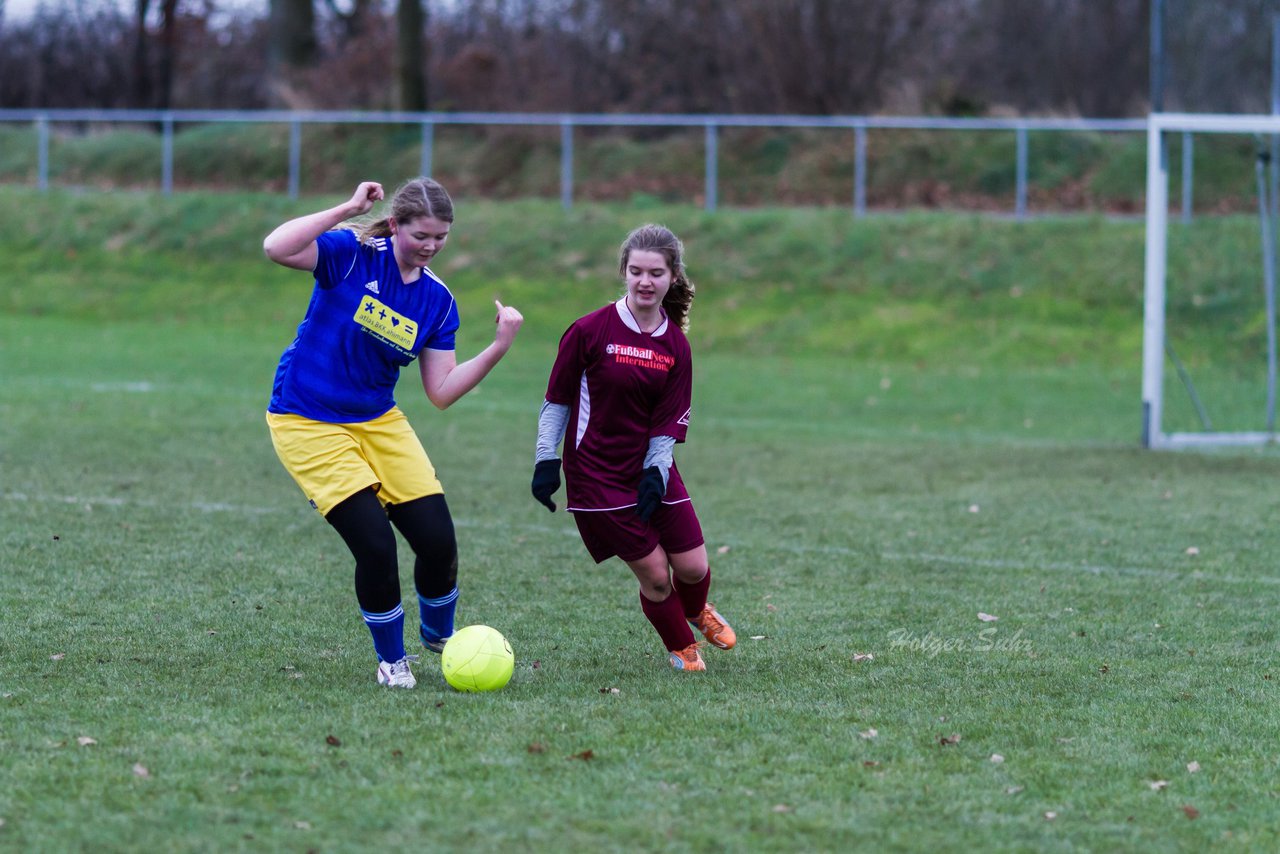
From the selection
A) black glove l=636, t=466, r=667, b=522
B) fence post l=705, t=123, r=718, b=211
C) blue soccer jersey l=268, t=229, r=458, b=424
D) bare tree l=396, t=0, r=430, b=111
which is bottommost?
black glove l=636, t=466, r=667, b=522

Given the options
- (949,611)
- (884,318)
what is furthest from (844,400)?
(949,611)

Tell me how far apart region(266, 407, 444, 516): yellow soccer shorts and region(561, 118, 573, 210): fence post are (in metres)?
20.0

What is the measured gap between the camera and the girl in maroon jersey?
5.91 meters

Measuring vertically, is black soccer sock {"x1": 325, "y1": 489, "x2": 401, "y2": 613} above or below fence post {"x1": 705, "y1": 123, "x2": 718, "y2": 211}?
below

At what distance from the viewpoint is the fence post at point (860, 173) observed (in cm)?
2431

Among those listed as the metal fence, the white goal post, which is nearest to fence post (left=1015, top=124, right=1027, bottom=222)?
the metal fence

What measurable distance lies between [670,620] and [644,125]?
21.2 meters

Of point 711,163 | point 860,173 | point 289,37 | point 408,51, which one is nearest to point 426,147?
point 408,51

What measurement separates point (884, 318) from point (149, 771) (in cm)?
1762

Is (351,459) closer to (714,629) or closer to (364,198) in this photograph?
(364,198)

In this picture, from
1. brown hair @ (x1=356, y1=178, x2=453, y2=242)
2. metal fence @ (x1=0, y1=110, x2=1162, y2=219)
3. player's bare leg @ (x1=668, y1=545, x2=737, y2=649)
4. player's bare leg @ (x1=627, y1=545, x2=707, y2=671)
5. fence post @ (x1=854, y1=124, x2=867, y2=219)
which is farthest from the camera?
fence post @ (x1=854, y1=124, x2=867, y2=219)

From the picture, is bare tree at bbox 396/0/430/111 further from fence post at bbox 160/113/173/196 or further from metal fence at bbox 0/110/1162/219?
fence post at bbox 160/113/173/196

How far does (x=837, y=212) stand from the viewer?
79.6ft

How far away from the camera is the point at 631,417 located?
19.7ft
